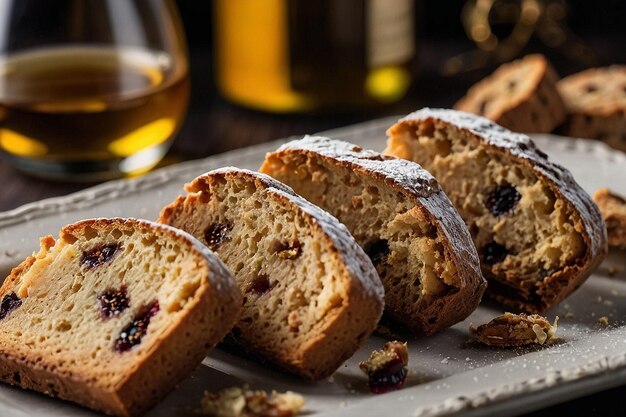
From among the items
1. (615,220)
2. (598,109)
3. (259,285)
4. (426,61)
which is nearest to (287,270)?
(259,285)

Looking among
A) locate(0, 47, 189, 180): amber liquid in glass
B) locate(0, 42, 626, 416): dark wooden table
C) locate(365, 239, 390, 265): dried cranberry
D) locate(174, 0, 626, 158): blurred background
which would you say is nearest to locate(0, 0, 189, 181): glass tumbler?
locate(0, 47, 189, 180): amber liquid in glass

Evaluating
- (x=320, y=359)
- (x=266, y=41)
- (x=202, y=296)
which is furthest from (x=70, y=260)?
(x=266, y=41)

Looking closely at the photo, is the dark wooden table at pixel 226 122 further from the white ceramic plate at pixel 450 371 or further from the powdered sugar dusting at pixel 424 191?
the powdered sugar dusting at pixel 424 191

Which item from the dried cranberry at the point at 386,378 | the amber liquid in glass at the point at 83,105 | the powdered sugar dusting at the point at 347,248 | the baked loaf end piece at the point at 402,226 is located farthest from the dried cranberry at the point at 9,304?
the amber liquid in glass at the point at 83,105

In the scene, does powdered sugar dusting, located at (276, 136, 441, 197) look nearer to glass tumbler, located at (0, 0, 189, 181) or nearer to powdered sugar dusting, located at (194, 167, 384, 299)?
powdered sugar dusting, located at (194, 167, 384, 299)

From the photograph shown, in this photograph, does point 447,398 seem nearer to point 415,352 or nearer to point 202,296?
point 415,352

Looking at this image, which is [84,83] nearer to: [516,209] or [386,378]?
[516,209]
